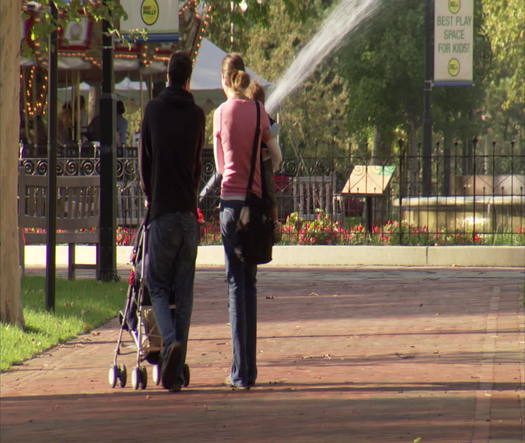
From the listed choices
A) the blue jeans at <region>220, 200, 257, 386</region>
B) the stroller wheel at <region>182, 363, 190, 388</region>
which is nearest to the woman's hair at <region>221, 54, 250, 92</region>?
the blue jeans at <region>220, 200, 257, 386</region>

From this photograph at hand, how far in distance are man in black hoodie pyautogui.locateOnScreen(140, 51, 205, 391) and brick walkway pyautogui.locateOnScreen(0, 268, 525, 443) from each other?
1.58 feet

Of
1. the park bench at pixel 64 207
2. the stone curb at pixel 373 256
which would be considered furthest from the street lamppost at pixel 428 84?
the park bench at pixel 64 207

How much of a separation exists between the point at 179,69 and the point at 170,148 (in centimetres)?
46

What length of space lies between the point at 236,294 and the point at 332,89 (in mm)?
39178

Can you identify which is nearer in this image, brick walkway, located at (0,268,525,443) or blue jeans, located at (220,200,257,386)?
brick walkway, located at (0,268,525,443)

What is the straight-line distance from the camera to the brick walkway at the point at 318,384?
6242 millimetres

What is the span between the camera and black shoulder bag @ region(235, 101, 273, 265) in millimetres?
7254

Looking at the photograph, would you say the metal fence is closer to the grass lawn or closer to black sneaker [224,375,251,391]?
the grass lawn

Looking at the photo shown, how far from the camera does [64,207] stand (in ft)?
43.2

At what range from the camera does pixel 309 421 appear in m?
6.45

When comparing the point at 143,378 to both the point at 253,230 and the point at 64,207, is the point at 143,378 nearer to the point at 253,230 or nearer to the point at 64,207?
the point at 253,230

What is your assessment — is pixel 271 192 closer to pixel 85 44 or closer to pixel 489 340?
pixel 489 340

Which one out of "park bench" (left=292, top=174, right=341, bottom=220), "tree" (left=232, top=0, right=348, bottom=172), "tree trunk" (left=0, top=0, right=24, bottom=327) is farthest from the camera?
"tree" (left=232, top=0, right=348, bottom=172)

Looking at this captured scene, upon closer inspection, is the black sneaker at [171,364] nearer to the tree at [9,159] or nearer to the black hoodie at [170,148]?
the black hoodie at [170,148]
